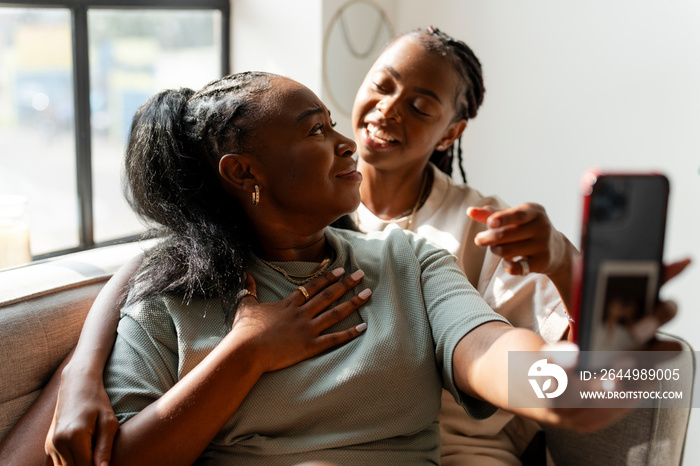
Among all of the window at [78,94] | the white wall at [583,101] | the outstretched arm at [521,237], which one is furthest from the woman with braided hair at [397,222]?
the window at [78,94]

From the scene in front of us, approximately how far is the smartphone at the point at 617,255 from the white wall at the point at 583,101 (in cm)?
123

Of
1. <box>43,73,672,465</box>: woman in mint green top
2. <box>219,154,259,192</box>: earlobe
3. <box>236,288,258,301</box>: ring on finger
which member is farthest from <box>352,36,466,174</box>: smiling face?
<box>236,288,258,301</box>: ring on finger

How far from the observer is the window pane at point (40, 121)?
224 centimetres

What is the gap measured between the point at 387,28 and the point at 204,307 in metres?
1.80

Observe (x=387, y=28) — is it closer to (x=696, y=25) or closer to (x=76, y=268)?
(x=696, y=25)

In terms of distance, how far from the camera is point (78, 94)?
233cm

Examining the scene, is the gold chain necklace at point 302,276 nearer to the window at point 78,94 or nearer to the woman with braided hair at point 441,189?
the woman with braided hair at point 441,189

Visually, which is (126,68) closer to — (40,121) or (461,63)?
(40,121)

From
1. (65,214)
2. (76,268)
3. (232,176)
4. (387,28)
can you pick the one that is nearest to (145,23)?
(65,214)

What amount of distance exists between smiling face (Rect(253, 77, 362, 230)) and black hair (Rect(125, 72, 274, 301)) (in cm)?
3

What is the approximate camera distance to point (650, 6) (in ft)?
7.13

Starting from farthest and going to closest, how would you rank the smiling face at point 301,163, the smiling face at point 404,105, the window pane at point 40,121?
the window pane at point 40,121
the smiling face at point 404,105
the smiling face at point 301,163

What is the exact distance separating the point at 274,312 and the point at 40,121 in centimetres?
146
